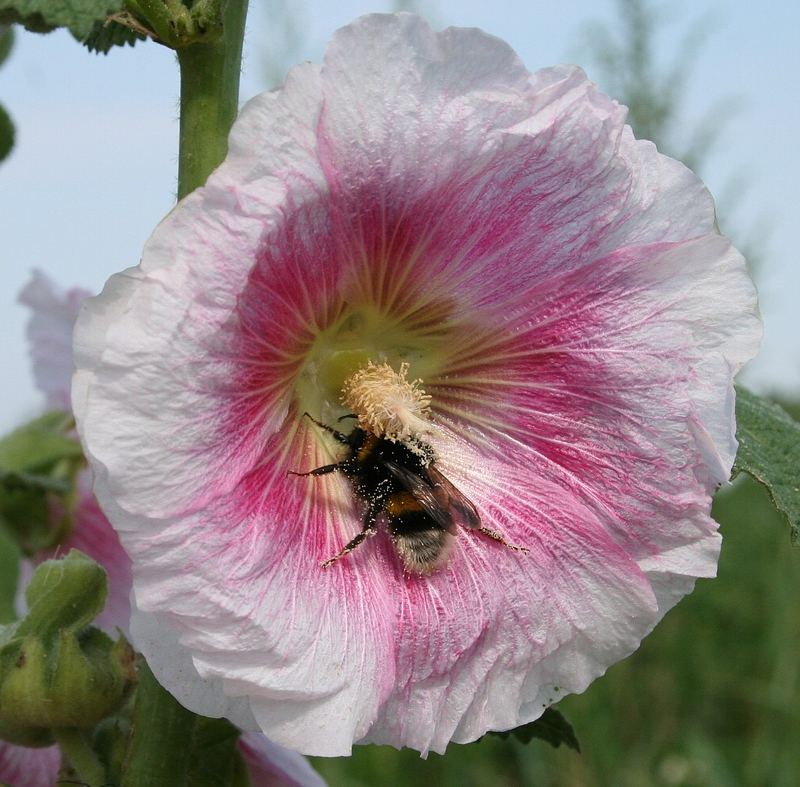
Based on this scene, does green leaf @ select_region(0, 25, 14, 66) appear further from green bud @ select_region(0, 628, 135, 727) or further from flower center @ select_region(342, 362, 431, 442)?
green bud @ select_region(0, 628, 135, 727)

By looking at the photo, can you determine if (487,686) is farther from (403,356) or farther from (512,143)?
(512,143)

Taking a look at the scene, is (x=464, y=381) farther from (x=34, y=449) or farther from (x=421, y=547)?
(x=34, y=449)

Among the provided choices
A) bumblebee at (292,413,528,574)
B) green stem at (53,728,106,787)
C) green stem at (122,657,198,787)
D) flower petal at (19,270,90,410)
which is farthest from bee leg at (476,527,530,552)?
flower petal at (19,270,90,410)

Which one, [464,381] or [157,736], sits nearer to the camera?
[157,736]

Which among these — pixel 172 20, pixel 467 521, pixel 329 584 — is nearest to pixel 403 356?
pixel 467 521

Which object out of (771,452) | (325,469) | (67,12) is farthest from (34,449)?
(771,452)

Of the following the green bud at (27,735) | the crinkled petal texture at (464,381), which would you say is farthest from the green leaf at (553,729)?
the green bud at (27,735)

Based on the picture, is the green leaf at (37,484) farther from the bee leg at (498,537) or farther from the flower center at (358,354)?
the bee leg at (498,537)
